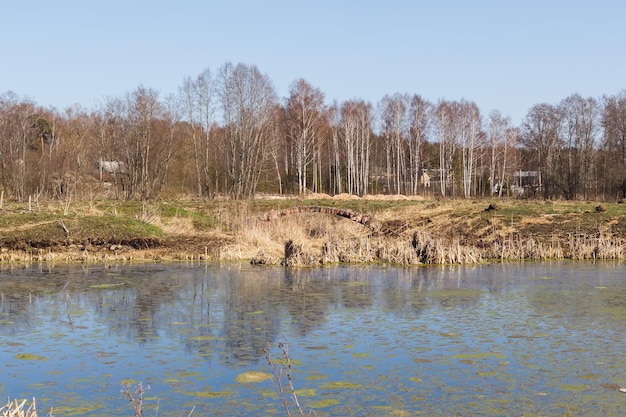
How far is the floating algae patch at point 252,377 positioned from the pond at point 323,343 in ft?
0.13

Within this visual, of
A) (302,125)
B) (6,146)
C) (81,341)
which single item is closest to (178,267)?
(81,341)

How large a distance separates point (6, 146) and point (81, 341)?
41765mm

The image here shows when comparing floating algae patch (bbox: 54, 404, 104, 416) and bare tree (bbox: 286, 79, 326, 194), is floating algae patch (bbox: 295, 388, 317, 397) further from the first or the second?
bare tree (bbox: 286, 79, 326, 194)

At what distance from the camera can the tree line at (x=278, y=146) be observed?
4709 centimetres

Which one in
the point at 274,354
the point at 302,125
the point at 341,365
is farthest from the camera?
the point at 302,125

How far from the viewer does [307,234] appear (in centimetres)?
2662

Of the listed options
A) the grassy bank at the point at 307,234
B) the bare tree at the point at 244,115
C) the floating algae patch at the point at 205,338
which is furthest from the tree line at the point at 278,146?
the floating algae patch at the point at 205,338

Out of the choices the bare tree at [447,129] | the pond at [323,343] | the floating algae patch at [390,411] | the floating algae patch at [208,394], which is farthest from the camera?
the bare tree at [447,129]

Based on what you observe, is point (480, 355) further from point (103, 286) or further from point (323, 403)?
point (103, 286)

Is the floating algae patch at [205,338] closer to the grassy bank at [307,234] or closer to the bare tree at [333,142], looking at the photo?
the grassy bank at [307,234]

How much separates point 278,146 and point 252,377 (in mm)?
55267

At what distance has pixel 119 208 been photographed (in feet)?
102

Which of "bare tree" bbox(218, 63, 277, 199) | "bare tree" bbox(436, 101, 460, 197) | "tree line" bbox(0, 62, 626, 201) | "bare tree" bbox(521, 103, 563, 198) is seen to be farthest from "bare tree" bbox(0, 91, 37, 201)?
"bare tree" bbox(521, 103, 563, 198)

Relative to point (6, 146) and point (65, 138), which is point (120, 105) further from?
point (65, 138)
